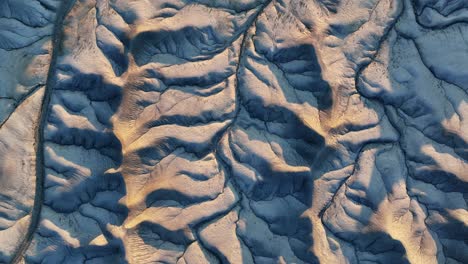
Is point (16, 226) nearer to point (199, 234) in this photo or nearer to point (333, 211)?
point (199, 234)

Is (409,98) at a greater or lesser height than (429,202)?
greater

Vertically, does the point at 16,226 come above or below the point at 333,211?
below

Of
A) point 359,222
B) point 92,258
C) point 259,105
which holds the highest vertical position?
point 259,105

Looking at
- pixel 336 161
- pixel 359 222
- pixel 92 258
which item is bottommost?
pixel 92 258

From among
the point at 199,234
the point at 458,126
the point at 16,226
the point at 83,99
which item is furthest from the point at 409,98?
the point at 16,226

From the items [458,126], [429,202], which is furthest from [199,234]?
[458,126]

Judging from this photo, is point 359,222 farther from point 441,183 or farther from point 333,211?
point 441,183
